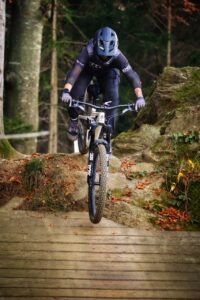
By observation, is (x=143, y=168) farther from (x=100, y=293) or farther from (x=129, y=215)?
(x=100, y=293)

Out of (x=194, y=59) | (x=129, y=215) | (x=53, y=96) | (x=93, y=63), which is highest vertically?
(x=194, y=59)

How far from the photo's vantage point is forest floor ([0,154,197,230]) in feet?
24.8

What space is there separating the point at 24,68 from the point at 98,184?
8261 mm

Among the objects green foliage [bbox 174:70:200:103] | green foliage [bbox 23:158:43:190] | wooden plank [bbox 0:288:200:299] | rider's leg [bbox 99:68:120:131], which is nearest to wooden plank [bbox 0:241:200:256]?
wooden plank [bbox 0:288:200:299]

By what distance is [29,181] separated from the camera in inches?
328

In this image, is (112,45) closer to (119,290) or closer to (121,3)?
(119,290)

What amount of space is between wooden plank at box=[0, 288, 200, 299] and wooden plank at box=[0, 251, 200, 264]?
0.70 meters

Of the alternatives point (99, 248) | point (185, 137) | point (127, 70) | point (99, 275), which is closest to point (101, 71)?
point (127, 70)

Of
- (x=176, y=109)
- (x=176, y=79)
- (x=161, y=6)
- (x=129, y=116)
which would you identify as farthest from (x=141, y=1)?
(x=176, y=109)

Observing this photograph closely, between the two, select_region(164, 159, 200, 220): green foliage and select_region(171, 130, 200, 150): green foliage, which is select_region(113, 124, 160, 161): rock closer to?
select_region(171, 130, 200, 150): green foliage

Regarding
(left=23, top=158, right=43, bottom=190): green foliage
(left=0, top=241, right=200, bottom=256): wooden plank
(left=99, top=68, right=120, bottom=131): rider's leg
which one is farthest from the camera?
(left=99, top=68, right=120, bottom=131): rider's leg

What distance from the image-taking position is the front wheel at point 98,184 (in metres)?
6.80

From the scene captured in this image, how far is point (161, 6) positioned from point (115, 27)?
6.11 feet

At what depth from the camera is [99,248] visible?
646 cm
